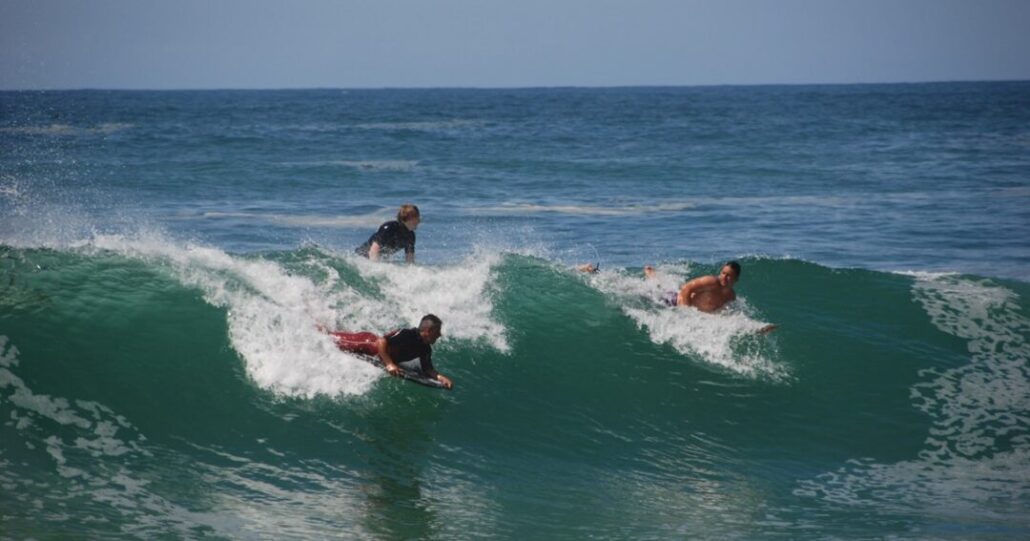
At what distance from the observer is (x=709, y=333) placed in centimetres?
1323

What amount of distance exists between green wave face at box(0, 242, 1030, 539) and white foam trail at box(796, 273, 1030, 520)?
4cm

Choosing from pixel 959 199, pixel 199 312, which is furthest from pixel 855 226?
pixel 199 312

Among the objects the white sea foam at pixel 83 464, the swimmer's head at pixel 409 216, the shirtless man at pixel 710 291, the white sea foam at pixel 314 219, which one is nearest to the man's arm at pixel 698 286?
the shirtless man at pixel 710 291

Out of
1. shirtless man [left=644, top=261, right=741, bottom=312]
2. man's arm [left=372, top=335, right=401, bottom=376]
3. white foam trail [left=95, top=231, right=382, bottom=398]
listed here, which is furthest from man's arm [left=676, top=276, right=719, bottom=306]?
man's arm [left=372, top=335, right=401, bottom=376]

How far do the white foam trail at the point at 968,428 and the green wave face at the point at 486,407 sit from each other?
0.12ft

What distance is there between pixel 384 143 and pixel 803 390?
1517 inches

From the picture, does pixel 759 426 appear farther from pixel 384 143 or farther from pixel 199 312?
pixel 384 143

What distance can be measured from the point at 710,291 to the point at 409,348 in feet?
14.6

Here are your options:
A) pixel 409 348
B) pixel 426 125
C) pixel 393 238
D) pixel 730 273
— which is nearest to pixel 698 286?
pixel 730 273

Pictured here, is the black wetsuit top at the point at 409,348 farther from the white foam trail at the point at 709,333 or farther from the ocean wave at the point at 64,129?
the ocean wave at the point at 64,129

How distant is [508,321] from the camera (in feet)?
44.6

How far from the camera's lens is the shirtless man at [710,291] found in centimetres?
1313

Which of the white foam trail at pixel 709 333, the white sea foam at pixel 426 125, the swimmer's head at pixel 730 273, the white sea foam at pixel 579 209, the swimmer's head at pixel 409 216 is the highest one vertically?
the white sea foam at pixel 426 125

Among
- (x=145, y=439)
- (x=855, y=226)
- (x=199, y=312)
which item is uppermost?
(x=855, y=226)
